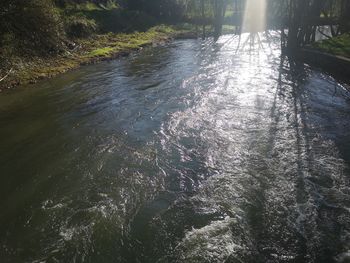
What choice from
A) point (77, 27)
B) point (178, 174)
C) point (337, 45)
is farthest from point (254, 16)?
point (178, 174)

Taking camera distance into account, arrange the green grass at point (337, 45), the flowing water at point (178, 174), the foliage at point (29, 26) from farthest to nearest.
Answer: the foliage at point (29, 26)
the green grass at point (337, 45)
the flowing water at point (178, 174)

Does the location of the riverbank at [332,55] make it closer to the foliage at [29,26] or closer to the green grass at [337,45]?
the green grass at [337,45]

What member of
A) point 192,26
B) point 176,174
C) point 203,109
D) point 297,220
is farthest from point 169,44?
point 297,220

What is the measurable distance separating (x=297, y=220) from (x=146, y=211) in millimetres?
3399

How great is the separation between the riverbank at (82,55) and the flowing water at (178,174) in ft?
10.3

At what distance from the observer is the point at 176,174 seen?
9.33m

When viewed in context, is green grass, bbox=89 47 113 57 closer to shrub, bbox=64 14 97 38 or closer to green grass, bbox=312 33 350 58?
shrub, bbox=64 14 97 38

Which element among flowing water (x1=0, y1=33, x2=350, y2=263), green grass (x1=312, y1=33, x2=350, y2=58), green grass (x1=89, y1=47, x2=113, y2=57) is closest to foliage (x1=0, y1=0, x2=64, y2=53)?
green grass (x1=89, y1=47, x2=113, y2=57)

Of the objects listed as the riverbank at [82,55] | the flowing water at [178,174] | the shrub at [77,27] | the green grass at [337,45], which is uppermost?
the shrub at [77,27]

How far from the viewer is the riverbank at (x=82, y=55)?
2078 centimetres

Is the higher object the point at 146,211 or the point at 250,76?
the point at 250,76

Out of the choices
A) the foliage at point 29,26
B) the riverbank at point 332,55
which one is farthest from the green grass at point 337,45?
the foliage at point 29,26

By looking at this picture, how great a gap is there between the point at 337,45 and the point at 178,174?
60.7ft

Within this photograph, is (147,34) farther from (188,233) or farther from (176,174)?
(188,233)
